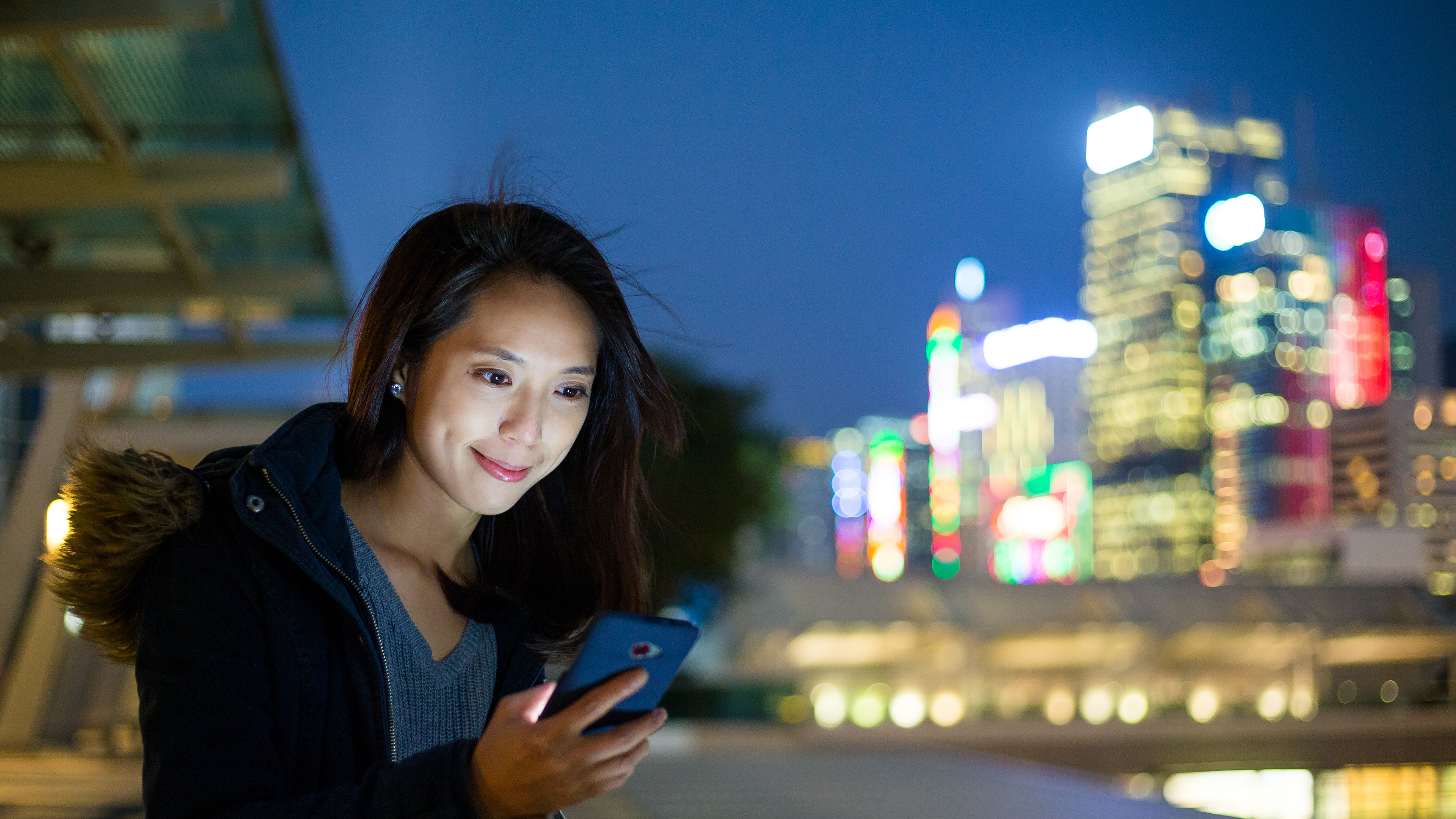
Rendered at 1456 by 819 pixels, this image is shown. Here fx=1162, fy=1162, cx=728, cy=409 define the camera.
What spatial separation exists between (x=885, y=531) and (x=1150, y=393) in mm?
30489

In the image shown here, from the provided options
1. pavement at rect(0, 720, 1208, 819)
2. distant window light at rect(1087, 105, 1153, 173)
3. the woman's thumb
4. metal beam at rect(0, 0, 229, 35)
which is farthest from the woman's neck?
distant window light at rect(1087, 105, 1153, 173)

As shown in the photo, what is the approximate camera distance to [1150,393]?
352 feet

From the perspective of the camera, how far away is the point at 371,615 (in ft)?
4.52

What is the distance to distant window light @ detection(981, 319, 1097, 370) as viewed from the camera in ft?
475

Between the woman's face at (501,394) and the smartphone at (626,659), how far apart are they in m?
0.41

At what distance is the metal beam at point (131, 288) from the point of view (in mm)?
7449

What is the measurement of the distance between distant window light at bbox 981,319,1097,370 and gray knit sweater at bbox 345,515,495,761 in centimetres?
14078

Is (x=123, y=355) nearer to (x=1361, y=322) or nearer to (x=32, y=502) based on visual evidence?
(x=32, y=502)

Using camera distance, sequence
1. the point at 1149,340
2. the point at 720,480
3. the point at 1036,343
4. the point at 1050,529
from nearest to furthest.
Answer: the point at 720,480 → the point at 1050,529 → the point at 1149,340 → the point at 1036,343

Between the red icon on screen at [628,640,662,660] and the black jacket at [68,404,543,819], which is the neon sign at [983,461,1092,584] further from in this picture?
the red icon on screen at [628,640,662,660]

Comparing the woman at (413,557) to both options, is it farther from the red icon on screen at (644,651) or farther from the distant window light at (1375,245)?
the distant window light at (1375,245)

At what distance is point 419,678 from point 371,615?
19 centimetres

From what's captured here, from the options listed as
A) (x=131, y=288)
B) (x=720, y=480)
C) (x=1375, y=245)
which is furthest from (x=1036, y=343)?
(x=131, y=288)

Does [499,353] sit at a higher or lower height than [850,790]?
higher
